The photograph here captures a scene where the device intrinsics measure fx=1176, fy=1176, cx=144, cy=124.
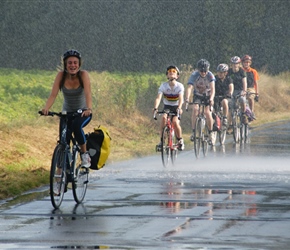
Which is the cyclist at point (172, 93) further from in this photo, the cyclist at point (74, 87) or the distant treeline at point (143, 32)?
the distant treeline at point (143, 32)

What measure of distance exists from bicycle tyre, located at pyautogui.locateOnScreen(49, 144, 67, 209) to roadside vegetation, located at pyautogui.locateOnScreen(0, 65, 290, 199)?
1235 millimetres

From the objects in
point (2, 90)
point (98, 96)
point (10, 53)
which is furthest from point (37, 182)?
point (10, 53)

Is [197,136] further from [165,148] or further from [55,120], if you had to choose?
[55,120]

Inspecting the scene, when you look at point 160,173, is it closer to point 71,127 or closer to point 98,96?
point 71,127

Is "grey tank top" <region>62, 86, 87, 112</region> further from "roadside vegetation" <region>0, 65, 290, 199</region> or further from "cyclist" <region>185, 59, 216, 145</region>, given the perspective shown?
"cyclist" <region>185, 59, 216, 145</region>

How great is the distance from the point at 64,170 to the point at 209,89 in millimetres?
8759

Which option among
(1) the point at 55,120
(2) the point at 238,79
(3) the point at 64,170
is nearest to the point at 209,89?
(2) the point at 238,79

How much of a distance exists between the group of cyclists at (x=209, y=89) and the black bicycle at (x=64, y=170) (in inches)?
221

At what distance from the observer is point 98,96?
2953 cm

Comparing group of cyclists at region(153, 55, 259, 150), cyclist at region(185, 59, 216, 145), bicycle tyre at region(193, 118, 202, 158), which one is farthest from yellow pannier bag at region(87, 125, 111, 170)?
cyclist at region(185, 59, 216, 145)

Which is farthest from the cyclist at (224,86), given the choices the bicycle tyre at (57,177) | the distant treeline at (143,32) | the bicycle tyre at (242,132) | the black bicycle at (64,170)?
the distant treeline at (143,32)

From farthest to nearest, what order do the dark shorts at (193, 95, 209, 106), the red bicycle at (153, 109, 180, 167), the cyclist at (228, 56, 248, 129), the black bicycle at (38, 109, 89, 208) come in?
1. the cyclist at (228, 56, 248, 129)
2. the dark shorts at (193, 95, 209, 106)
3. the red bicycle at (153, 109, 180, 167)
4. the black bicycle at (38, 109, 89, 208)

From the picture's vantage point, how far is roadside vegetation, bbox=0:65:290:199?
57.4 ft

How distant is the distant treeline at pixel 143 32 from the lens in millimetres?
61125
